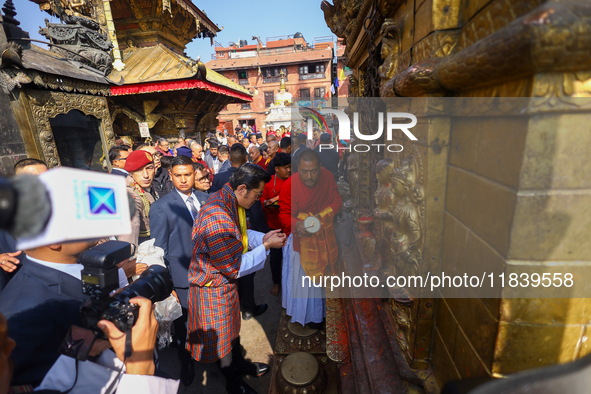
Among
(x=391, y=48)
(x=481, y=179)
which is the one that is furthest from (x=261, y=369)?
(x=391, y=48)

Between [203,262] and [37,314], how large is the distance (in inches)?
40.5

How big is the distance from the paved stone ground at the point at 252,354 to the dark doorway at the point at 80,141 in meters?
5.02

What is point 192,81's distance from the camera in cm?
755

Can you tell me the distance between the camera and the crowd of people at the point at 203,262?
97cm

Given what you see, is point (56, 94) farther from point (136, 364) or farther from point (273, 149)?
point (136, 364)

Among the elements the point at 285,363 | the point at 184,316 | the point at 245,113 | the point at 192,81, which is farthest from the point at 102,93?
the point at 245,113

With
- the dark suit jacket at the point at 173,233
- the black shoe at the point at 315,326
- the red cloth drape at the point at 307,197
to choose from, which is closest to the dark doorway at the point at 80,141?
the dark suit jacket at the point at 173,233

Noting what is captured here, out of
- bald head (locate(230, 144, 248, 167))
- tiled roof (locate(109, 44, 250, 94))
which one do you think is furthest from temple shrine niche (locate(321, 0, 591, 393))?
tiled roof (locate(109, 44, 250, 94))

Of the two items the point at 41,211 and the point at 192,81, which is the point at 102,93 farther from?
the point at 41,211

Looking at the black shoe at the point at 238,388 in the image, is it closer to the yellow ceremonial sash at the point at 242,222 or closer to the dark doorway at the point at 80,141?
the yellow ceremonial sash at the point at 242,222

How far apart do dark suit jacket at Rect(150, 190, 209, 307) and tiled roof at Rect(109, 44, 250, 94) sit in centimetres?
621

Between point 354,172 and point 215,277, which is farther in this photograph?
point 354,172

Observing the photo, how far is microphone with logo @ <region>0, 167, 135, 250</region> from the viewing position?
395 millimetres

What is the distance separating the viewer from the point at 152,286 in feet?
3.85
